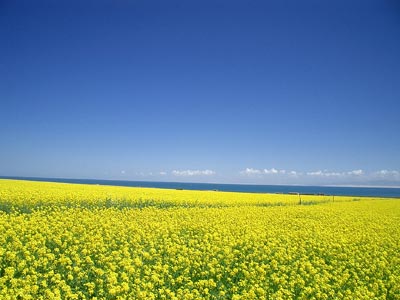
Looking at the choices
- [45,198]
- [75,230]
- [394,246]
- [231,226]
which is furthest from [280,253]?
[45,198]

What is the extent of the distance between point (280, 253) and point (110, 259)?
4.97 m

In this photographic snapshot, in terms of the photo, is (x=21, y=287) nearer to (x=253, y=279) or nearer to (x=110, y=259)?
(x=110, y=259)

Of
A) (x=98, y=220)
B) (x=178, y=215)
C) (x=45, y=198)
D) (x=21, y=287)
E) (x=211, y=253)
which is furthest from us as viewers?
(x=45, y=198)

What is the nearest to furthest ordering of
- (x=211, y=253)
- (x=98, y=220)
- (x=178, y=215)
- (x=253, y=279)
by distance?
1. (x=253, y=279)
2. (x=211, y=253)
3. (x=98, y=220)
4. (x=178, y=215)

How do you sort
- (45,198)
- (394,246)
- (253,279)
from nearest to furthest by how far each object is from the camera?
(253,279), (394,246), (45,198)

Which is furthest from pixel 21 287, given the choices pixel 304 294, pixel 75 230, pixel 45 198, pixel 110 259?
pixel 45 198

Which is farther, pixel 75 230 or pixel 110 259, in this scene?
pixel 75 230

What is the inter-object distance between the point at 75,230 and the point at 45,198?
367 inches

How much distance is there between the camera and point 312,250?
11516 millimetres

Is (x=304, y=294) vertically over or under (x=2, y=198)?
under

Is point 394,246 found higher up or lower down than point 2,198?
lower down

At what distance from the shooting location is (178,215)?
17.5 metres

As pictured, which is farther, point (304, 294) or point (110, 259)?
point (110, 259)

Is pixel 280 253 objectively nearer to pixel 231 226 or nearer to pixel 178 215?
pixel 231 226
